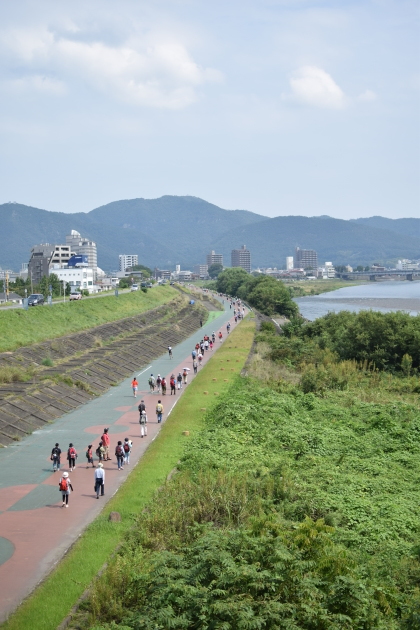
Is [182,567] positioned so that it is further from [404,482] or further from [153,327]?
[153,327]

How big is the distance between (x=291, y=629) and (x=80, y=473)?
522 inches

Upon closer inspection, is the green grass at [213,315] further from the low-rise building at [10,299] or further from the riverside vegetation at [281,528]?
the riverside vegetation at [281,528]

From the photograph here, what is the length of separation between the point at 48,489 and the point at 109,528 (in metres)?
4.67

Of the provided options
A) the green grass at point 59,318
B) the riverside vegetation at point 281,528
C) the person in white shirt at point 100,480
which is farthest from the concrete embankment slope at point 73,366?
the person in white shirt at point 100,480

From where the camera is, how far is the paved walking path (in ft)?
52.7

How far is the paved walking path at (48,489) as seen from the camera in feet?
52.7

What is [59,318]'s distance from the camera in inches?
2499

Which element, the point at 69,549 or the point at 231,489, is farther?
the point at 231,489

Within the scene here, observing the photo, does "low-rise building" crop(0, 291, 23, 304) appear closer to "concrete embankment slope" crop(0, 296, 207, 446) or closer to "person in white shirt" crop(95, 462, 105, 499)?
"concrete embankment slope" crop(0, 296, 207, 446)

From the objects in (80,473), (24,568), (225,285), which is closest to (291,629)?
(24,568)

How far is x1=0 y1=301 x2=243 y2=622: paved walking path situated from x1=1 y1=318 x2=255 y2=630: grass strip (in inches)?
13.5

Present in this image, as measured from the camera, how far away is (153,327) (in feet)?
251

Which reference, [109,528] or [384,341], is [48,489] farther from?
[384,341]

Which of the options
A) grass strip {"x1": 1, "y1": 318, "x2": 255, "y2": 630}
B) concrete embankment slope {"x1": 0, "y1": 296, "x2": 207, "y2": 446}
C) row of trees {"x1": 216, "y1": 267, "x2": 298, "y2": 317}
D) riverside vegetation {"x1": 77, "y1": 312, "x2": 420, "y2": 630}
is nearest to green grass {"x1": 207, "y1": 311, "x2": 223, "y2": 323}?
row of trees {"x1": 216, "y1": 267, "x2": 298, "y2": 317}
